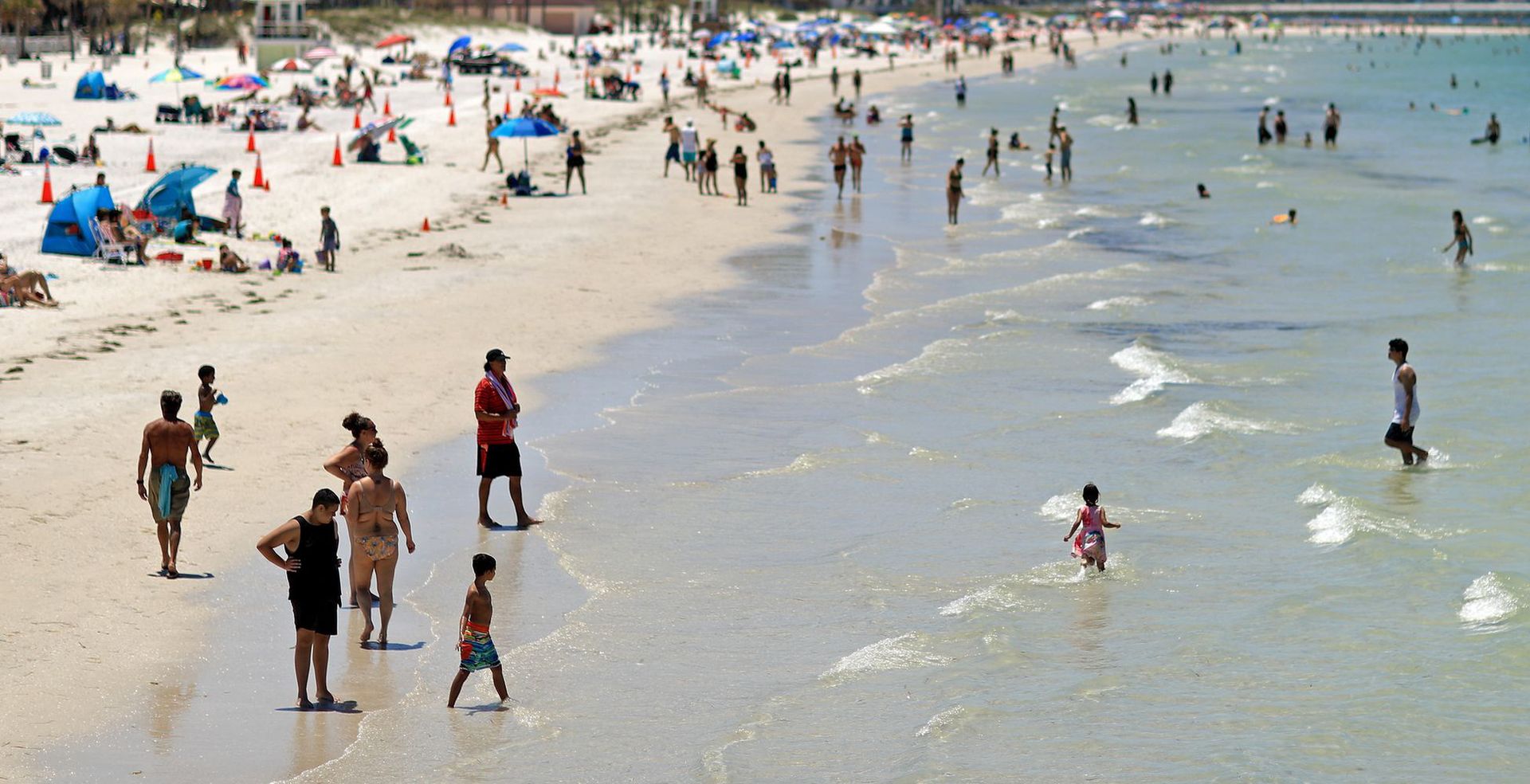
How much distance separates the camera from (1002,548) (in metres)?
14.2

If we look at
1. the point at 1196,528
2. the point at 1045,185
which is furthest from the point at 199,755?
the point at 1045,185

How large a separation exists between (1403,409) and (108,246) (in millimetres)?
19096

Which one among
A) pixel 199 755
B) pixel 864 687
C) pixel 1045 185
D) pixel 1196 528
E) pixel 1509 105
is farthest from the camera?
pixel 1509 105

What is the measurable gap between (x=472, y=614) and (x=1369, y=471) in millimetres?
10216

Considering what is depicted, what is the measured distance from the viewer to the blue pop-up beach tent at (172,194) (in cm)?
2886

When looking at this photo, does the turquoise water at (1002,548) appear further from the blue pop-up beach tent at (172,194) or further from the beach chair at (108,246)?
the blue pop-up beach tent at (172,194)

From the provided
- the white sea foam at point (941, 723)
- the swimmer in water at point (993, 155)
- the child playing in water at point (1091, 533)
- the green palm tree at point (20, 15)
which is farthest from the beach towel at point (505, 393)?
the green palm tree at point (20, 15)

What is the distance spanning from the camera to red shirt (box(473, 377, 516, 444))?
45.2ft

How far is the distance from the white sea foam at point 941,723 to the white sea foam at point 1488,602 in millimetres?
→ 4409

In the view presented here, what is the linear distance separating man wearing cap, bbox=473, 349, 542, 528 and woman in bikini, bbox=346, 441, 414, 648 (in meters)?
2.33

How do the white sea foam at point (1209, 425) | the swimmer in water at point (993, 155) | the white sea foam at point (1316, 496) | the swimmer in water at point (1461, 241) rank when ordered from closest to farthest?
1. the white sea foam at point (1316, 496)
2. the white sea foam at point (1209, 425)
3. the swimmer in water at point (1461, 241)
4. the swimmer in water at point (993, 155)

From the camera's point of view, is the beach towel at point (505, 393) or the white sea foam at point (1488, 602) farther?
the beach towel at point (505, 393)

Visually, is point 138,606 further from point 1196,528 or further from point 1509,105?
point 1509,105

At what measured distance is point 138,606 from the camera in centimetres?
1189
